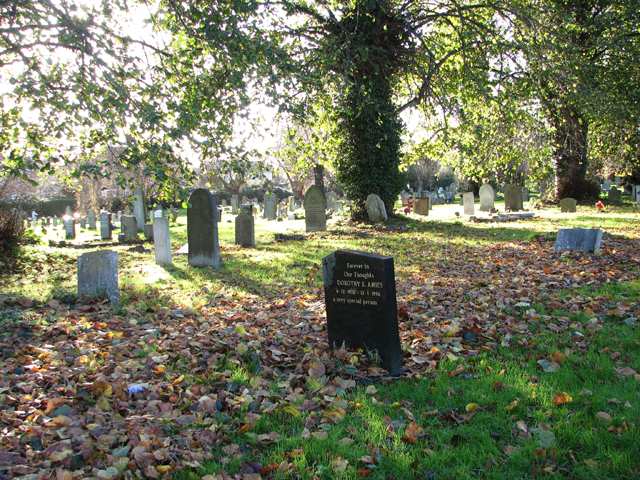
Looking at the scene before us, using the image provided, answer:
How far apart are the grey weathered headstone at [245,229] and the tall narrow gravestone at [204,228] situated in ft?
11.8

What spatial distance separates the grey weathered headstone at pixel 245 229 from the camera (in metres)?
14.1

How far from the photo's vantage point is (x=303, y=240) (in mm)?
15180

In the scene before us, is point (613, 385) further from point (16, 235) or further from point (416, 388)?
point (16, 235)

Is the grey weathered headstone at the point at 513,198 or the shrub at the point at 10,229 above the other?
the grey weathered headstone at the point at 513,198

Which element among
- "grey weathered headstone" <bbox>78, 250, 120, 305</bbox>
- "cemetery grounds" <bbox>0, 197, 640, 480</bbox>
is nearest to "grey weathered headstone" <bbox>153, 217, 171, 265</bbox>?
"cemetery grounds" <bbox>0, 197, 640, 480</bbox>

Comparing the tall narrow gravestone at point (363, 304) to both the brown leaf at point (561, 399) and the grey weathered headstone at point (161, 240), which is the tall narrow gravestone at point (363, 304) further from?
the grey weathered headstone at point (161, 240)

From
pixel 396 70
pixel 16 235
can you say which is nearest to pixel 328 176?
pixel 396 70

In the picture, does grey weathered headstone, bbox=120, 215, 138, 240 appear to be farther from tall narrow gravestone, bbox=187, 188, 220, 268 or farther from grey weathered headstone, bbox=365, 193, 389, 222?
grey weathered headstone, bbox=365, 193, 389, 222

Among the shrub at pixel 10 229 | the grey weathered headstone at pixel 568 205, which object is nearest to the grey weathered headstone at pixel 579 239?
the shrub at pixel 10 229

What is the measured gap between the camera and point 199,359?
4.57m

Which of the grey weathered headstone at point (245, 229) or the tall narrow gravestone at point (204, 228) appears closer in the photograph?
the tall narrow gravestone at point (204, 228)

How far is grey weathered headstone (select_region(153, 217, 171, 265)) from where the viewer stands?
429 inches

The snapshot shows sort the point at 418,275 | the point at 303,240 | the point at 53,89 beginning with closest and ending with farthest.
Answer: the point at 53,89
the point at 418,275
the point at 303,240

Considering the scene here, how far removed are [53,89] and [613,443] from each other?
8.73 metres
